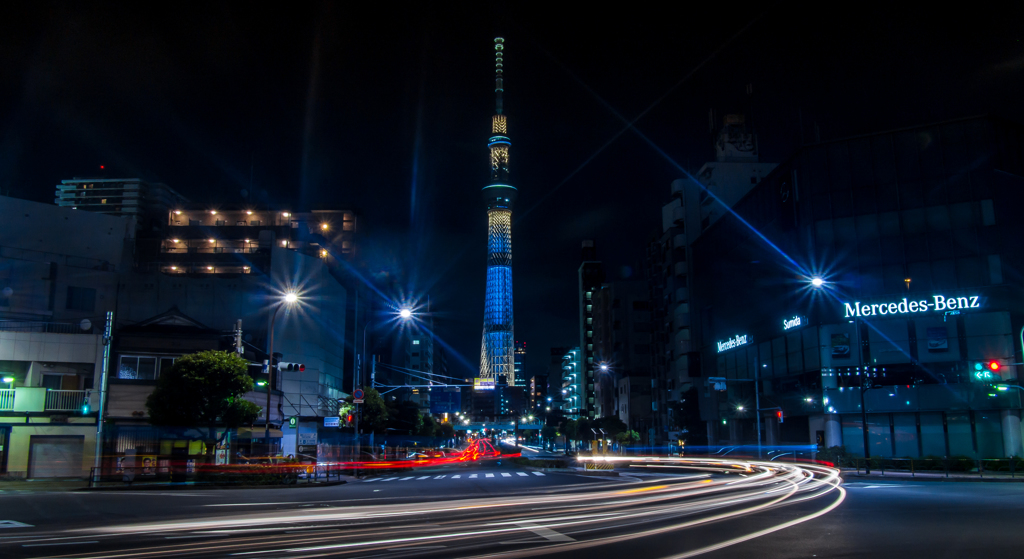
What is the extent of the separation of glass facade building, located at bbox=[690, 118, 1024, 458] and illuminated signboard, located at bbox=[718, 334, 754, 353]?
249 inches

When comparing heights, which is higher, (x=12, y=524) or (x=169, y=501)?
(x=12, y=524)

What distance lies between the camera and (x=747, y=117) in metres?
102

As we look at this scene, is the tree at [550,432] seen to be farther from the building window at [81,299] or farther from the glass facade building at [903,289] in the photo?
the building window at [81,299]

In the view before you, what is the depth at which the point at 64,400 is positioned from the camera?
47.7 m

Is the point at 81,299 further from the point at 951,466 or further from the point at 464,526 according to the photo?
the point at 951,466

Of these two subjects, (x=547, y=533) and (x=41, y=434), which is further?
(x=41, y=434)

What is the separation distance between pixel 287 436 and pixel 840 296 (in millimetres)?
51518

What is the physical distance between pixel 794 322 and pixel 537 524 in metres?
52.2

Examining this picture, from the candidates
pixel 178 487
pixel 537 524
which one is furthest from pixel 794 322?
pixel 537 524

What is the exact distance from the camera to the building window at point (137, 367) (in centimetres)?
5266

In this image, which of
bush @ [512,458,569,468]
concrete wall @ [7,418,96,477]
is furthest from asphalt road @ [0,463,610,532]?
bush @ [512,458,569,468]

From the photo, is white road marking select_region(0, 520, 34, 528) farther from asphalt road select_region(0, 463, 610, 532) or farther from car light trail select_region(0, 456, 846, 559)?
car light trail select_region(0, 456, 846, 559)

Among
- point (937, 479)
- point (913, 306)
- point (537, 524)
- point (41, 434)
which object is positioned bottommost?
point (937, 479)

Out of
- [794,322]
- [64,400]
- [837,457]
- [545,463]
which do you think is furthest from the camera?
[794,322]
